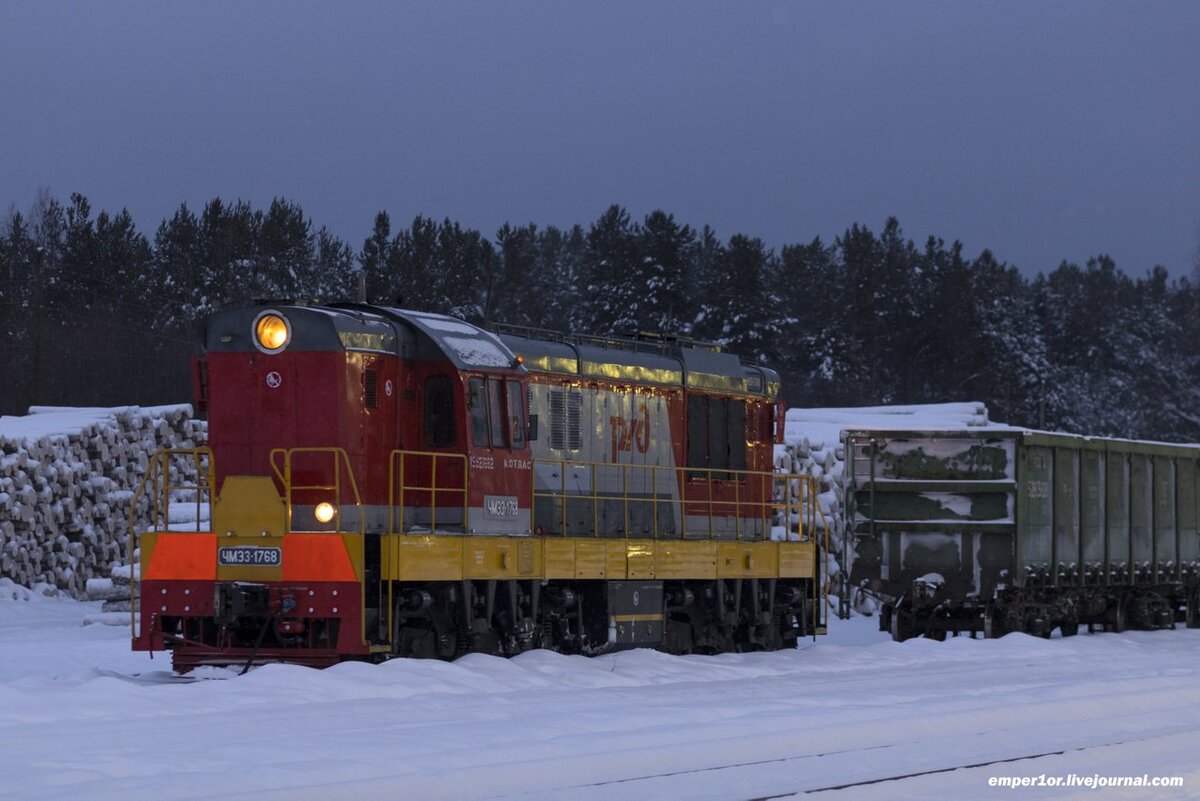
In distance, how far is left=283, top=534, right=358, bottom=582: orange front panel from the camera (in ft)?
48.6

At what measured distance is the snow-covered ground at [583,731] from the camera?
9.43 meters

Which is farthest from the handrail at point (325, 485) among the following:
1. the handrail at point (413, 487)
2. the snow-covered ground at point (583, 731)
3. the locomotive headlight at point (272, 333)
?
the snow-covered ground at point (583, 731)

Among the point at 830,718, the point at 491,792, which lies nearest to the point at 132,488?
the point at 830,718

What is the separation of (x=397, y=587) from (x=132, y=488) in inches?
594

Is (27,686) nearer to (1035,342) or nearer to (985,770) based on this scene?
(985,770)

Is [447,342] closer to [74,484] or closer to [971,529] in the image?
[971,529]

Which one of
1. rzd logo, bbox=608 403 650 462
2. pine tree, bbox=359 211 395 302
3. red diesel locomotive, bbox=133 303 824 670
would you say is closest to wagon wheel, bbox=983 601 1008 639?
red diesel locomotive, bbox=133 303 824 670

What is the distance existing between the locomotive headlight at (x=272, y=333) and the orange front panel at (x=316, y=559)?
6.30 ft

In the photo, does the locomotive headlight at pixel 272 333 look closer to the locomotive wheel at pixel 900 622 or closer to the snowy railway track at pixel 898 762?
the snowy railway track at pixel 898 762

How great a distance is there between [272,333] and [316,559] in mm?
2305

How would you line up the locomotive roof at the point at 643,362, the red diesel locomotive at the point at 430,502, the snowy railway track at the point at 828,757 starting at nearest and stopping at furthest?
1. the snowy railway track at the point at 828,757
2. the red diesel locomotive at the point at 430,502
3. the locomotive roof at the point at 643,362

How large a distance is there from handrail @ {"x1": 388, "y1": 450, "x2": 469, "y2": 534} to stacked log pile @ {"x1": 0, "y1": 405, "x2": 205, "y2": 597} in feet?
39.7

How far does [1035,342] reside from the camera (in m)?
82.2

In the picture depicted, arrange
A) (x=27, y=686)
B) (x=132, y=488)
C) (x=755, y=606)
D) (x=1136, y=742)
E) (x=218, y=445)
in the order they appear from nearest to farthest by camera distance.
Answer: (x=1136, y=742)
(x=27, y=686)
(x=218, y=445)
(x=755, y=606)
(x=132, y=488)
